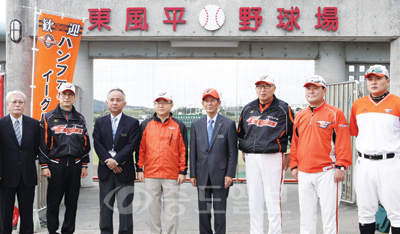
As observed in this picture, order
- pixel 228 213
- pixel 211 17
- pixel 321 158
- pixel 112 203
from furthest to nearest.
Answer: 1. pixel 211 17
2. pixel 228 213
3. pixel 112 203
4. pixel 321 158

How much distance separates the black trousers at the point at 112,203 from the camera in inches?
168

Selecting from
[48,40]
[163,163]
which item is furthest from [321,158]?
[48,40]

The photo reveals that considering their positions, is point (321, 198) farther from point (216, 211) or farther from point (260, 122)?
point (216, 211)

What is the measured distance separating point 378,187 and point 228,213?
2710mm

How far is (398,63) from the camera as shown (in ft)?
21.1

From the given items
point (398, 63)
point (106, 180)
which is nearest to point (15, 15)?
point (106, 180)

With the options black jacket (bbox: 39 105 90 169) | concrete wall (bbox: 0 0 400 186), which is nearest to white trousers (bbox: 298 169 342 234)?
black jacket (bbox: 39 105 90 169)

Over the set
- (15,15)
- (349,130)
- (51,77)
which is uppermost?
(15,15)

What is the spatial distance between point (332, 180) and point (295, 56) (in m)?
4.10

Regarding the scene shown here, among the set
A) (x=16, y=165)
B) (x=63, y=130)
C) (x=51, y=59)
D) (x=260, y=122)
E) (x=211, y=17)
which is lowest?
(x=16, y=165)

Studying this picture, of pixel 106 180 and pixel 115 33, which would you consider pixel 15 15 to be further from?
pixel 106 180

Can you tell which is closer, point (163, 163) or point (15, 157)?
point (15, 157)

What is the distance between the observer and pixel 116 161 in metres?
4.21

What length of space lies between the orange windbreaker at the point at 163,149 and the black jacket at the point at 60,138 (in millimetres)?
740
